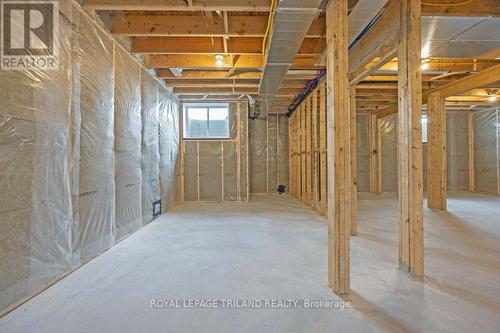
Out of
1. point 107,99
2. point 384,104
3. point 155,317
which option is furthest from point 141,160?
point 384,104

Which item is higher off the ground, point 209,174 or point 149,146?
point 149,146

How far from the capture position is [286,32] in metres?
2.58

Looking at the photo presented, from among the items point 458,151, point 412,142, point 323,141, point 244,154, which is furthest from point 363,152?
point 412,142

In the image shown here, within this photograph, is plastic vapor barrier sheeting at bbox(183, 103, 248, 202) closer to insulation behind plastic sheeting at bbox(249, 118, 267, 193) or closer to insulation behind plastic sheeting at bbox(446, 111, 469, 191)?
insulation behind plastic sheeting at bbox(249, 118, 267, 193)

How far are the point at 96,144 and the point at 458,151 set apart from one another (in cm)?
1018

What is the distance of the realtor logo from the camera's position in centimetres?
181

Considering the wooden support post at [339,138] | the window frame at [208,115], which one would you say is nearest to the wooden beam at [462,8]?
the wooden support post at [339,138]

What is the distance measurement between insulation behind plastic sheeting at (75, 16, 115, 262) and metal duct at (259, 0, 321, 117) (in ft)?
6.33

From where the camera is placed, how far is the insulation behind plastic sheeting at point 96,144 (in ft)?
8.49

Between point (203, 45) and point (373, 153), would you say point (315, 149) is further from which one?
point (373, 153)

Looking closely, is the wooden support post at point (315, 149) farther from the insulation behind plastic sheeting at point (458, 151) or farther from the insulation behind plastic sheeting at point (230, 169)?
the insulation behind plastic sheeting at point (458, 151)

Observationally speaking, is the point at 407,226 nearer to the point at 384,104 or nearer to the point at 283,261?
the point at 283,261

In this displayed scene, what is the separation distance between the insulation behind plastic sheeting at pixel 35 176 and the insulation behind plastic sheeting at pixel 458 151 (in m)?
10.2

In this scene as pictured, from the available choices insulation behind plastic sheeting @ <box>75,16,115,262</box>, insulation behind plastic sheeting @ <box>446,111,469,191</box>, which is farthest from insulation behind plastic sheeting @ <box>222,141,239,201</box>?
insulation behind plastic sheeting @ <box>446,111,469,191</box>
